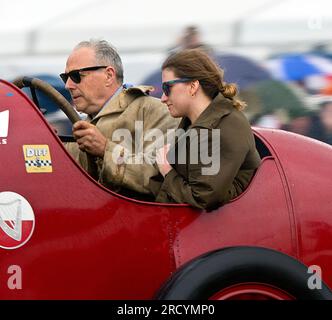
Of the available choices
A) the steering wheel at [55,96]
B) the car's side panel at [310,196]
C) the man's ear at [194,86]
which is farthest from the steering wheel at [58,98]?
the car's side panel at [310,196]

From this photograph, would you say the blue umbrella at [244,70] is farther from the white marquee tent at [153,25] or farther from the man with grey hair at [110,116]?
the man with grey hair at [110,116]

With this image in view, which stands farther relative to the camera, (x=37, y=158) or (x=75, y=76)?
(x=75, y=76)

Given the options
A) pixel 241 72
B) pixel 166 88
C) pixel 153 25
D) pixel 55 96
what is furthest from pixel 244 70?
pixel 55 96

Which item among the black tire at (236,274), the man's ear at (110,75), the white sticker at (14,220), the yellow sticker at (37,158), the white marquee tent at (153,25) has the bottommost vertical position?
the black tire at (236,274)

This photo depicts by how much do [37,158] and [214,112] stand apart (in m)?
0.75

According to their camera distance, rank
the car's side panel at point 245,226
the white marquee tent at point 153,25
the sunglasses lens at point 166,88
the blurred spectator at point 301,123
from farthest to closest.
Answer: the white marquee tent at point 153,25
the blurred spectator at point 301,123
the sunglasses lens at point 166,88
the car's side panel at point 245,226

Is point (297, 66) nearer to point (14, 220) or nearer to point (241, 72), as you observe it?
point (241, 72)

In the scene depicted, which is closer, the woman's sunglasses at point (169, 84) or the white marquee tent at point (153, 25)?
the woman's sunglasses at point (169, 84)

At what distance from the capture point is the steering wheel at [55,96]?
365cm

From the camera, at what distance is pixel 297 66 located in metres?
7.24

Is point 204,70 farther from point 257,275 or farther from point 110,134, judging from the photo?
point 257,275

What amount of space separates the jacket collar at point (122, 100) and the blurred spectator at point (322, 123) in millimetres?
3367

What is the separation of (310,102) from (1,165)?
4.35 metres

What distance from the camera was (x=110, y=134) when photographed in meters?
3.85
